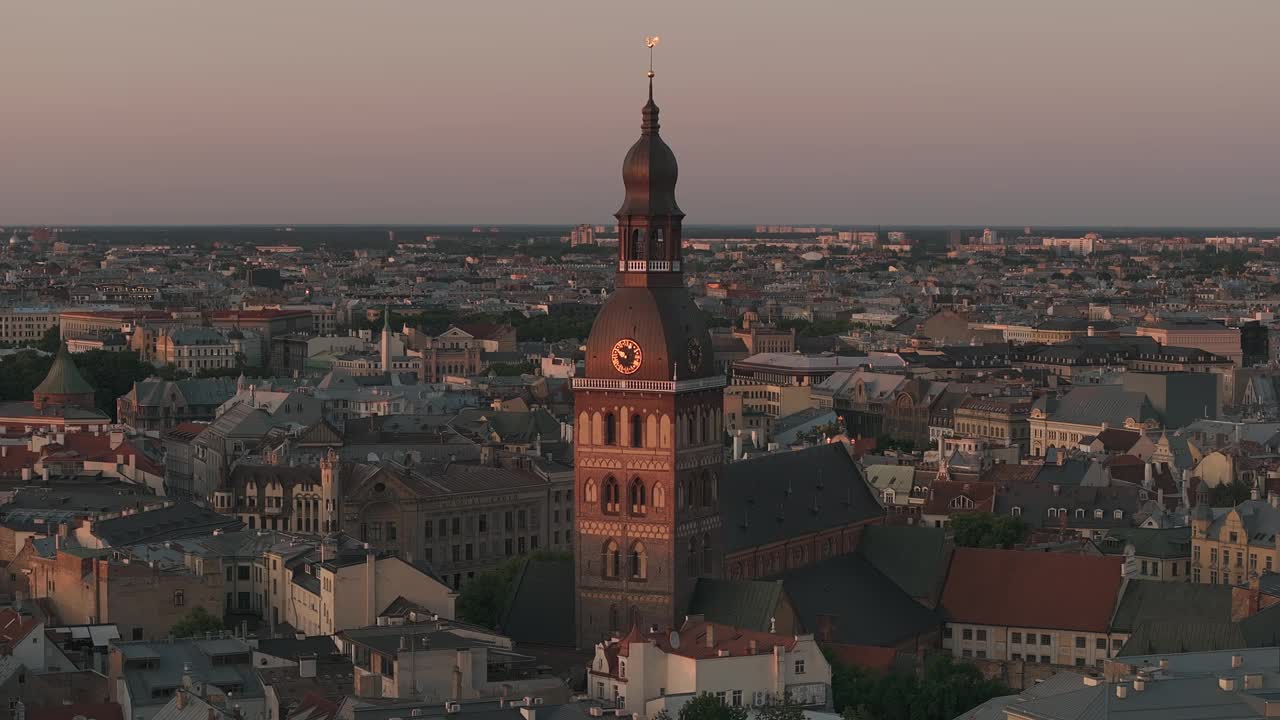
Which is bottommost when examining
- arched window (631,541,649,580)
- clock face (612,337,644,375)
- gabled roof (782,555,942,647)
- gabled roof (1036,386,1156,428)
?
gabled roof (1036,386,1156,428)

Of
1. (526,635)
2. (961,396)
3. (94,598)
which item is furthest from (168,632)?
(961,396)

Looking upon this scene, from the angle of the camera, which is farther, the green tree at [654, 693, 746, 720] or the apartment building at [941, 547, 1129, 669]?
the apartment building at [941, 547, 1129, 669]

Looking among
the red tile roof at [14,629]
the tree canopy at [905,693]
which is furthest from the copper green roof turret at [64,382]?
the tree canopy at [905,693]

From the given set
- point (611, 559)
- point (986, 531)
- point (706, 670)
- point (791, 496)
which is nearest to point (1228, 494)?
point (986, 531)

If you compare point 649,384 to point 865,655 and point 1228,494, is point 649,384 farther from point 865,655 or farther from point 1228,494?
point 1228,494

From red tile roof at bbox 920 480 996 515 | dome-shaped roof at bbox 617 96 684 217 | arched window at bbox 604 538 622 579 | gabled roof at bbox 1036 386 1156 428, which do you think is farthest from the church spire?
gabled roof at bbox 1036 386 1156 428

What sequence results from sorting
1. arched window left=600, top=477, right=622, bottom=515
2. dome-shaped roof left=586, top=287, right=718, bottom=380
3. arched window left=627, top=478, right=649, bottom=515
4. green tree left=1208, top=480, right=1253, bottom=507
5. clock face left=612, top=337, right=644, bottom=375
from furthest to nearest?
1. green tree left=1208, top=480, right=1253, bottom=507
2. arched window left=600, top=477, right=622, bottom=515
3. arched window left=627, top=478, right=649, bottom=515
4. clock face left=612, top=337, right=644, bottom=375
5. dome-shaped roof left=586, top=287, right=718, bottom=380

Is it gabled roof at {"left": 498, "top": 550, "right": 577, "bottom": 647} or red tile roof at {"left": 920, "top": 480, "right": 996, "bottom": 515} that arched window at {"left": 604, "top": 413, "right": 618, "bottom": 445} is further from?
red tile roof at {"left": 920, "top": 480, "right": 996, "bottom": 515}
